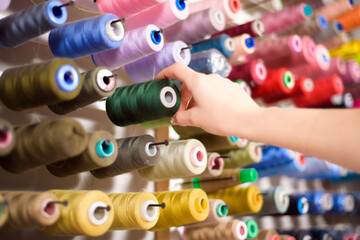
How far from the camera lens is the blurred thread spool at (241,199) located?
34.4 inches

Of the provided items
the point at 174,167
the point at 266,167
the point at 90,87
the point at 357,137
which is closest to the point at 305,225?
the point at 266,167

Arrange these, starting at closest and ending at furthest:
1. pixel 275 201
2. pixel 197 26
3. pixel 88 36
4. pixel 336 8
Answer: pixel 88 36, pixel 197 26, pixel 275 201, pixel 336 8

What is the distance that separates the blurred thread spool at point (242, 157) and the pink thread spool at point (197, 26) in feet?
0.85

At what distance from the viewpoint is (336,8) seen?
4.17 ft

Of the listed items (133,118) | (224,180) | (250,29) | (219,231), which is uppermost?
(250,29)

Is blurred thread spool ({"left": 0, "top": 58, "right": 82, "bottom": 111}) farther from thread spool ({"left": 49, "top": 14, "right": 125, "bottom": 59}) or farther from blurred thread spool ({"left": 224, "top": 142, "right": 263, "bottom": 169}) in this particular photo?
blurred thread spool ({"left": 224, "top": 142, "right": 263, "bottom": 169})

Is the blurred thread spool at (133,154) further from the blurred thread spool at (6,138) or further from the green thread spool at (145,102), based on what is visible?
the blurred thread spool at (6,138)

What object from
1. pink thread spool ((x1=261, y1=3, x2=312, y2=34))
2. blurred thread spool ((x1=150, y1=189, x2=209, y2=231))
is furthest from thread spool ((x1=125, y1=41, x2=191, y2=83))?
pink thread spool ((x1=261, y1=3, x2=312, y2=34))

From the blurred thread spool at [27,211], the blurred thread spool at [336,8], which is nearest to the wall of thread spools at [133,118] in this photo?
the blurred thread spool at [27,211]

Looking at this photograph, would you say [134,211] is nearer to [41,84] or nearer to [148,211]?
[148,211]

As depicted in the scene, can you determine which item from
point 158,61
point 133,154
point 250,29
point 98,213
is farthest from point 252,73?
point 98,213

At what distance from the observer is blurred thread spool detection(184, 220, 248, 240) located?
32.1 inches

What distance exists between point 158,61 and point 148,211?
0.27 m

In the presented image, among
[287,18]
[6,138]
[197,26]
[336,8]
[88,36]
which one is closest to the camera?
[6,138]
